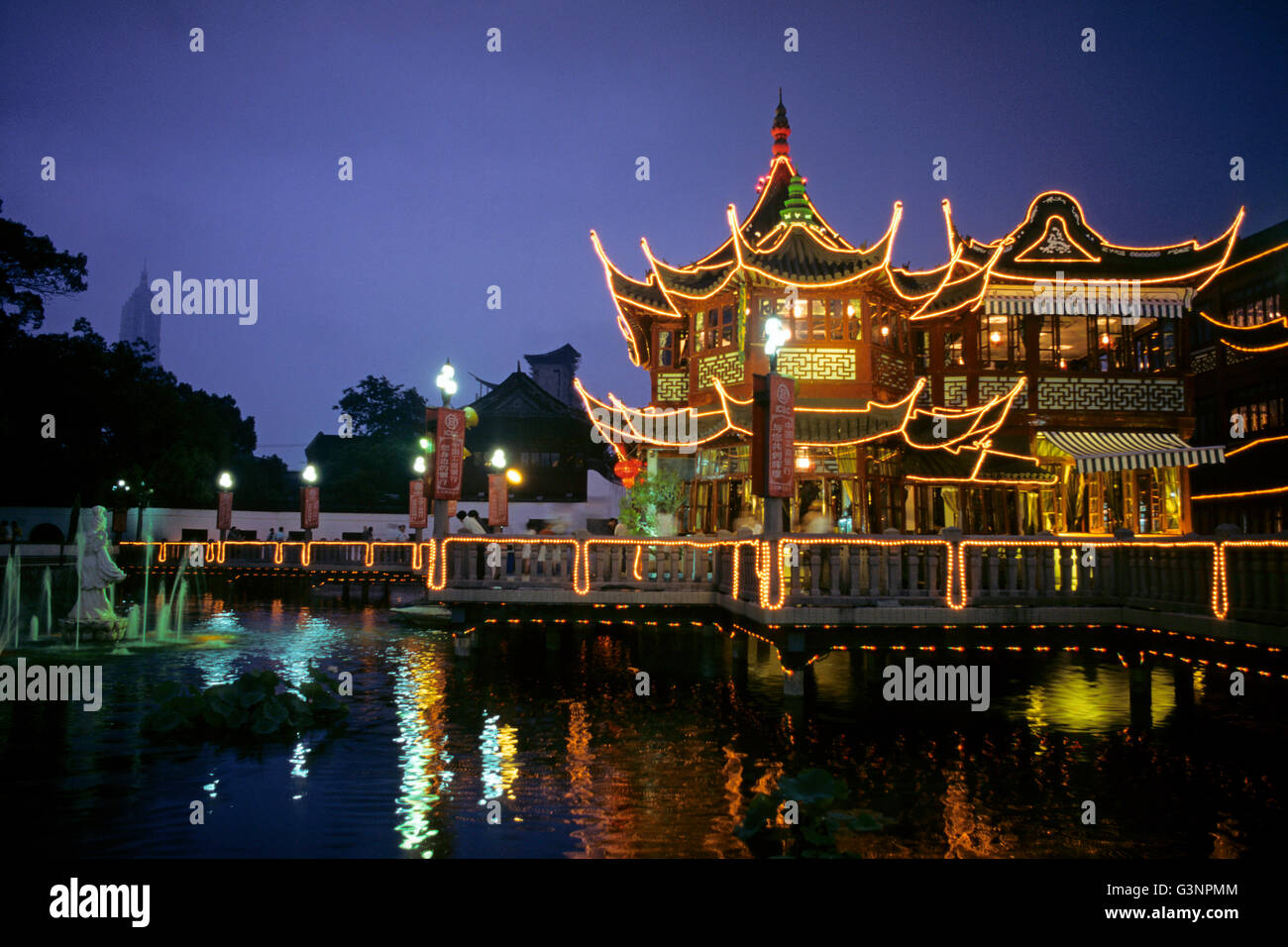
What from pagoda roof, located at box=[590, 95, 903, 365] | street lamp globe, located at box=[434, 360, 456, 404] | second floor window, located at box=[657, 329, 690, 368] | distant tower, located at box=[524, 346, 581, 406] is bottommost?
street lamp globe, located at box=[434, 360, 456, 404]

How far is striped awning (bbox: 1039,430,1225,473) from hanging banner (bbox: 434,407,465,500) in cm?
1491

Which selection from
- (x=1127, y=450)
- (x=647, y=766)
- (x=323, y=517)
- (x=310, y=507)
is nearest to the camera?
(x=647, y=766)

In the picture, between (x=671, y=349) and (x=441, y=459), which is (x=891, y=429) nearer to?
(x=671, y=349)

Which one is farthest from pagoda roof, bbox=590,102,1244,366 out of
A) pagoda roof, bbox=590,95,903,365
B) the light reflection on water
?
the light reflection on water

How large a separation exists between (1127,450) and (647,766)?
17664mm

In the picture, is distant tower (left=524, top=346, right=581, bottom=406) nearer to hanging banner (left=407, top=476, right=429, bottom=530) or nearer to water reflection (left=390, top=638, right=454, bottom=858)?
hanging banner (left=407, top=476, right=429, bottom=530)

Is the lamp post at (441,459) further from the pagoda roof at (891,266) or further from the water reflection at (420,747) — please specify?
the pagoda roof at (891,266)

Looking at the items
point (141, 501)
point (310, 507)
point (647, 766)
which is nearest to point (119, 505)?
point (141, 501)

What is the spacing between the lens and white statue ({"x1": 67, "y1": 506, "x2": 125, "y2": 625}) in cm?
1516

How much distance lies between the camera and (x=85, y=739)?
1008cm

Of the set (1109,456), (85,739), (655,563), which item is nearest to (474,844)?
(85,739)

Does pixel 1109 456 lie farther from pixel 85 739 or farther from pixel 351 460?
pixel 351 460

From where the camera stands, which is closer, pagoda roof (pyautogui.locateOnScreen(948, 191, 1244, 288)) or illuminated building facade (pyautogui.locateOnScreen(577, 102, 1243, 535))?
illuminated building facade (pyautogui.locateOnScreen(577, 102, 1243, 535))

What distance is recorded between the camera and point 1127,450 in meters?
21.9
